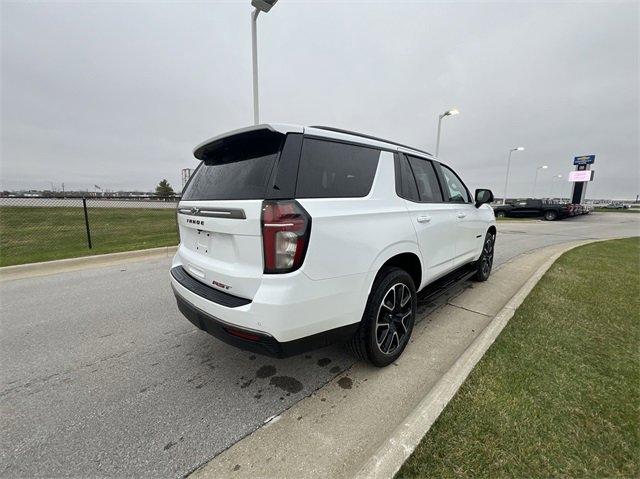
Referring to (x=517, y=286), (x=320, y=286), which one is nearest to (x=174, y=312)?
Answer: (x=320, y=286)

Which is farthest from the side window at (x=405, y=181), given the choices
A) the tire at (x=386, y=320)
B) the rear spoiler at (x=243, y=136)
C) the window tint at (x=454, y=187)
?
the rear spoiler at (x=243, y=136)

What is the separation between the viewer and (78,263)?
5805 millimetres

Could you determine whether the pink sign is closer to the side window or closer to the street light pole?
the street light pole

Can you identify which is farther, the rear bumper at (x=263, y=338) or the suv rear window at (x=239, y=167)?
the suv rear window at (x=239, y=167)

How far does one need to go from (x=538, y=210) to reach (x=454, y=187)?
26055 millimetres

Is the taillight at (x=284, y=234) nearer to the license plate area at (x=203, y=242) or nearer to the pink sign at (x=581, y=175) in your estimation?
the license plate area at (x=203, y=242)

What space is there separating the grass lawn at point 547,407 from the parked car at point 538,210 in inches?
967

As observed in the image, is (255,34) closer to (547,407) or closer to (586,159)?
(547,407)

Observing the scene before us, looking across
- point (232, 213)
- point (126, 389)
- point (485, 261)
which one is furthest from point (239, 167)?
point (485, 261)

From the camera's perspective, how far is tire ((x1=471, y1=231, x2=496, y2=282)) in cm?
480

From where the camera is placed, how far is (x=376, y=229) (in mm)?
2256

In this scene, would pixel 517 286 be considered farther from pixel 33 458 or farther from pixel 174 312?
pixel 33 458

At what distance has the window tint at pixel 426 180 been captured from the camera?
3.04m

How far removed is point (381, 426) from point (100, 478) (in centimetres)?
164
